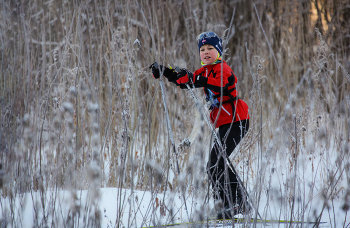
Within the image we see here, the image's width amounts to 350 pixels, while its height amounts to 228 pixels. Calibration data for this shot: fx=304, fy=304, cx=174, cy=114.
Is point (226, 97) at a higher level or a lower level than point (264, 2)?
lower

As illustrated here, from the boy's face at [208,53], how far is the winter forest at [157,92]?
0.25 meters

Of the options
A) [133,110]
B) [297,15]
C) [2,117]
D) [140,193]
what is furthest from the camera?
[297,15]

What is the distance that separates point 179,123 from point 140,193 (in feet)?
2.84

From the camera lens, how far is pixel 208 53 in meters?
1.72

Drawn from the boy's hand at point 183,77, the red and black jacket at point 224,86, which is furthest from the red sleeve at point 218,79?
the boy's hand at point 183,77

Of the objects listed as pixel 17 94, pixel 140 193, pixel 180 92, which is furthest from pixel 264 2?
pixel 17 94

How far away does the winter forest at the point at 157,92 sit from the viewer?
5.15 ft

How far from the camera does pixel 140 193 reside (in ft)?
6.50

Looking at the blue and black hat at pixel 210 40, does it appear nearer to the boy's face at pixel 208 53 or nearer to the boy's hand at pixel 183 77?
the boy's face at pixel 208 53

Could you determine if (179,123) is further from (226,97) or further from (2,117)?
(2,117)

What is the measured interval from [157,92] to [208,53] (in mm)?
923

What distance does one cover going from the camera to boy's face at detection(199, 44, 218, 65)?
5.65ft

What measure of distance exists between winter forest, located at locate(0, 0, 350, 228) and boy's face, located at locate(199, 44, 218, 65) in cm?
25

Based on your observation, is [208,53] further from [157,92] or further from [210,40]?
[157,92]
